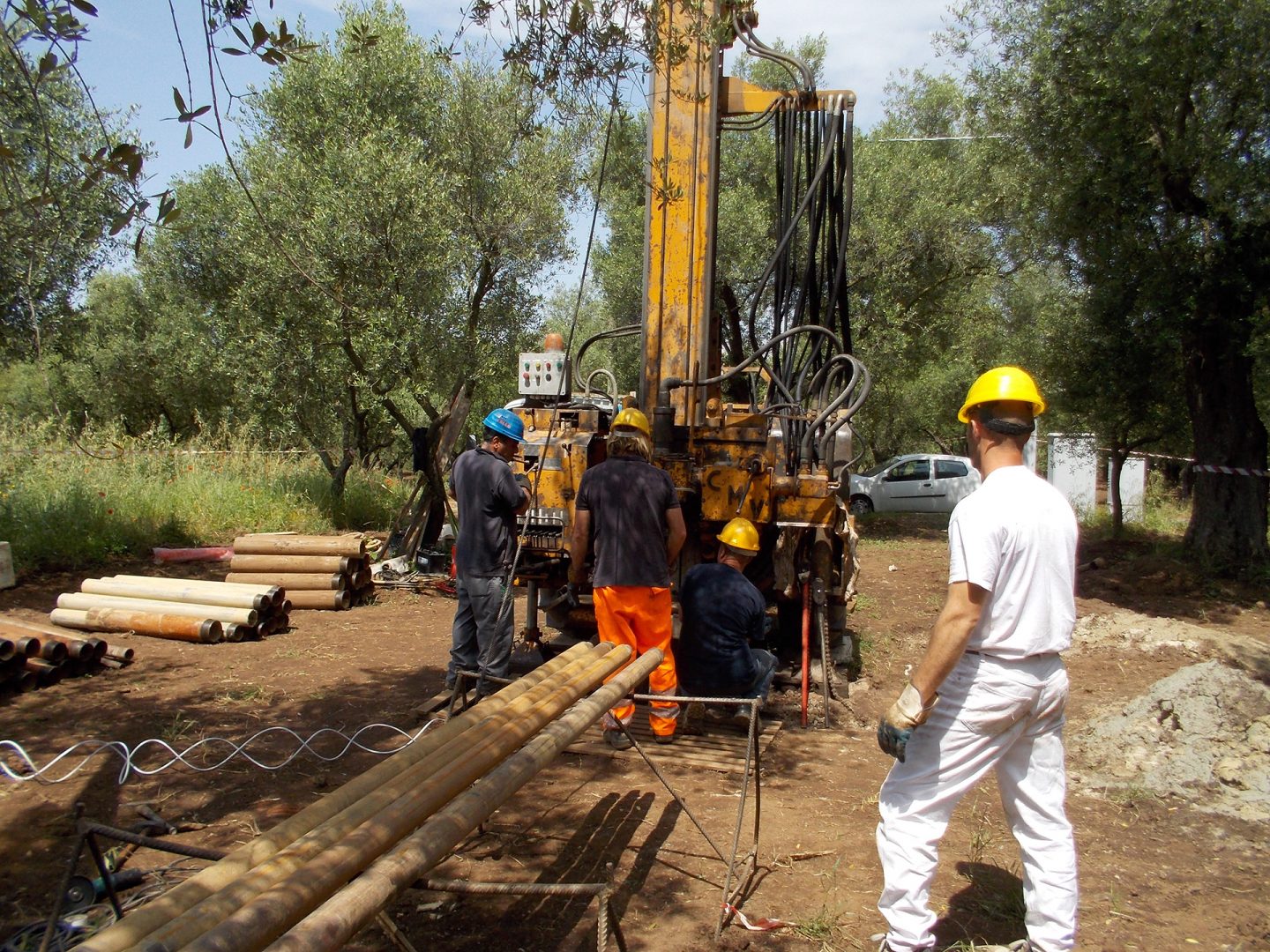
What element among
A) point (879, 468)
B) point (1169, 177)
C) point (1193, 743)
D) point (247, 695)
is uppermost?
point (1169, 177)

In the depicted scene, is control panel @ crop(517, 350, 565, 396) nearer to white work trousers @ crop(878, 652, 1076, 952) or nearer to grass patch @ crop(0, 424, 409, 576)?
white work trousers @ crop(878, 652, 1076, 952)

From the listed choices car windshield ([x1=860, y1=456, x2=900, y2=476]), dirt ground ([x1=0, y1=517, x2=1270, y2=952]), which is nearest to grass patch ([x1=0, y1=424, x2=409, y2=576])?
→ dirt ground ([x1=0, y1=517, x2=1270, y2=952])

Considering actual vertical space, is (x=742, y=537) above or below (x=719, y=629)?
above

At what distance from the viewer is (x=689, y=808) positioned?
15.7 feet

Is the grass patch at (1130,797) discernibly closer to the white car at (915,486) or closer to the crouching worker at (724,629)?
the crouching worker at (724,629)

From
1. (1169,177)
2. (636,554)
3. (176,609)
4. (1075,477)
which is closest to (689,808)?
(636,554)

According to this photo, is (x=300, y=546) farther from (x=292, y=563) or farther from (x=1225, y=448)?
(x=1225, y=448)

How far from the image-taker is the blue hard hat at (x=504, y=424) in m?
6.35

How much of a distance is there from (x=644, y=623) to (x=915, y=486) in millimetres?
17226

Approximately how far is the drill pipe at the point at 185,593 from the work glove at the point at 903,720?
668 cm

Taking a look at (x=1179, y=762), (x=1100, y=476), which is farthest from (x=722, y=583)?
(x=1100, y=476)

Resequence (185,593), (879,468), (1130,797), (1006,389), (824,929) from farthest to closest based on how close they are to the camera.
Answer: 1. (879,468)
2. (185,593)
3. (1130,797)
4. (824,929)
5. (1006,389)

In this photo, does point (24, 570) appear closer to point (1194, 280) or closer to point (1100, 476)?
→ point (1194, 280)

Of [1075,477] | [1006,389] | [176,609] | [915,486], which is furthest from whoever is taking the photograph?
[915,486]
